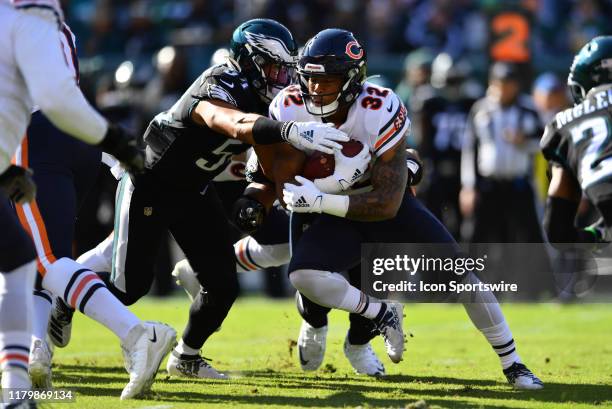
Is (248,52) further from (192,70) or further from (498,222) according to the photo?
(192,70)

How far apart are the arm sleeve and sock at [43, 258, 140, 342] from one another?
3.33 ft

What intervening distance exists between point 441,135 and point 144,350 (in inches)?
256

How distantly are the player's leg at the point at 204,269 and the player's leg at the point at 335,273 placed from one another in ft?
1.74

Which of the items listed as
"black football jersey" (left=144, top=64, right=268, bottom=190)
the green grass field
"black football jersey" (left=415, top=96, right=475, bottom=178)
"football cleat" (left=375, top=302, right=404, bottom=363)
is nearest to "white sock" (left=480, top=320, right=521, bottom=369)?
the green grass field

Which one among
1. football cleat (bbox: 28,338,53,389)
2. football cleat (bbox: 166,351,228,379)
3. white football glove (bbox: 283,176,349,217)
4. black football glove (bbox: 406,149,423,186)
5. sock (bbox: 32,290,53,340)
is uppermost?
white football glove (bbox: 283,176,349,217)

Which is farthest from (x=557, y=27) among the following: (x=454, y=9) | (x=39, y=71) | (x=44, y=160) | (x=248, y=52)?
(x=39, y=71)

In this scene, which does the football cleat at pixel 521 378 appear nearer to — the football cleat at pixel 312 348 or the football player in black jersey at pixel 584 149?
the football player in black jersey at pixel 584 149

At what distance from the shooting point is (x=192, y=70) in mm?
12219

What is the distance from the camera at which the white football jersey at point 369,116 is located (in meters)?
5.25

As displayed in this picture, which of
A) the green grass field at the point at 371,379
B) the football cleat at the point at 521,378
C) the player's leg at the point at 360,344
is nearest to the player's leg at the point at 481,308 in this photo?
the football cleat at the point at 521,378

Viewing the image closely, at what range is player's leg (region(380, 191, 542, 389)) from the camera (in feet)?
17.5

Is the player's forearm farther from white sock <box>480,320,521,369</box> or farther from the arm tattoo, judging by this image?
white sock <box>480,320,521,369</box>

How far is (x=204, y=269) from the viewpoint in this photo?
227 inches

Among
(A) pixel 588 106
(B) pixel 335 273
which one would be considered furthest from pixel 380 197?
(A) pixel 588 106
